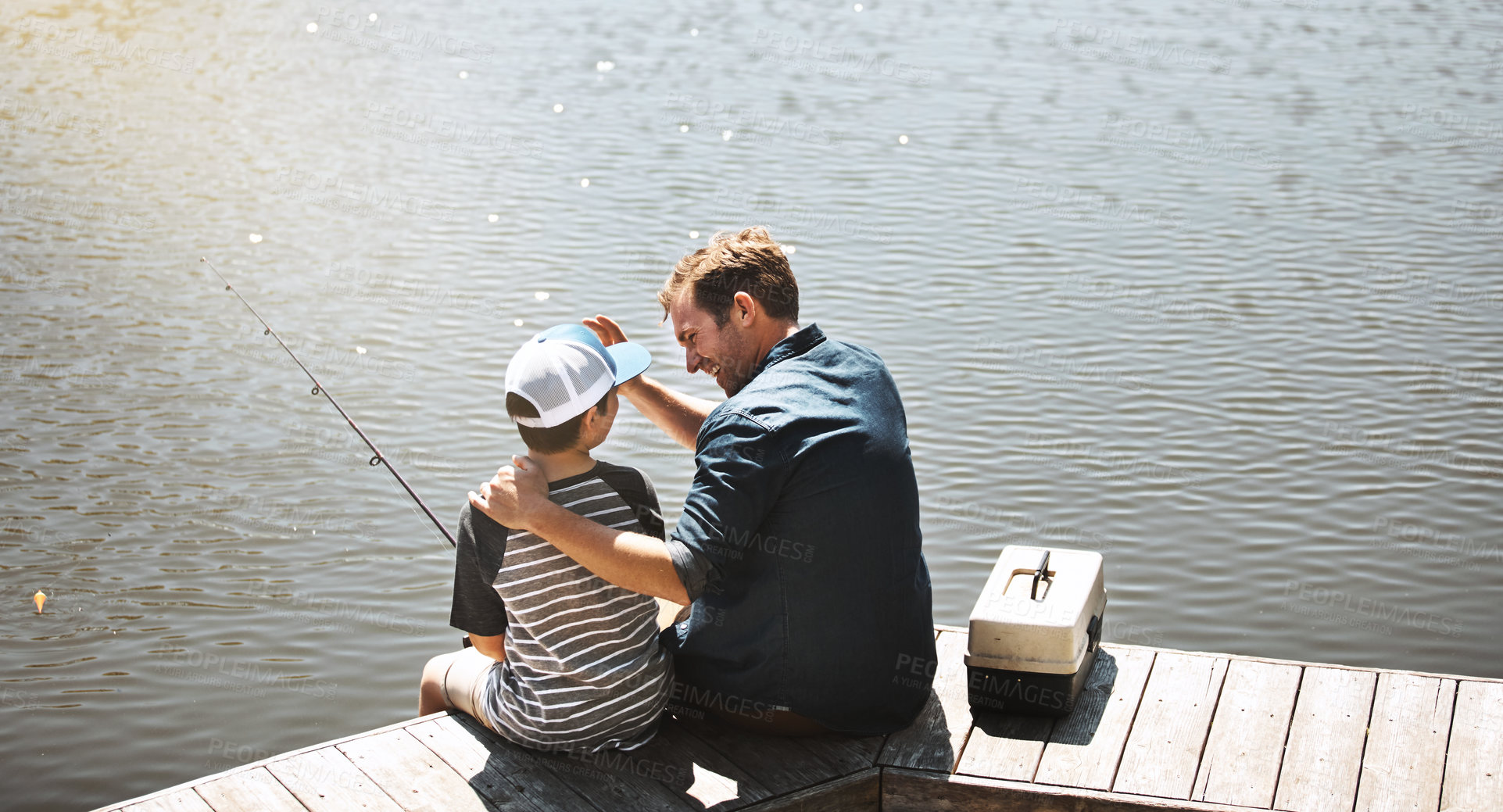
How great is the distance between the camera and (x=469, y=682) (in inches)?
117

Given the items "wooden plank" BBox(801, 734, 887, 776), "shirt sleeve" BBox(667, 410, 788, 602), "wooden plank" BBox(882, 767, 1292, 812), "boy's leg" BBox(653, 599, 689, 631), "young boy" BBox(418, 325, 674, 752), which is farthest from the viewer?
"boy's leg" BBox(653, 599, 689, 631)

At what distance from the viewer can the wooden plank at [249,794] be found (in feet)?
8.94

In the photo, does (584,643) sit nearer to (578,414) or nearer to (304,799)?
(578,414)

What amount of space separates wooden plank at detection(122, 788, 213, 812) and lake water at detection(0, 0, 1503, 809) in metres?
1.30

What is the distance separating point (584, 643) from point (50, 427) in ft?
14.5

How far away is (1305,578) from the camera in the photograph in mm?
4855

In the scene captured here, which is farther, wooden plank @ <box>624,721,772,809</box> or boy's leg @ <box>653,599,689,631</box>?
boy's leg @ <box>653,599,689,631</box>

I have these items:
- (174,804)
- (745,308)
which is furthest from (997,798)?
(174,804)

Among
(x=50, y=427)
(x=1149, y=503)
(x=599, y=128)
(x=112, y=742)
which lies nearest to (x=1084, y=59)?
(x=599, y=128)

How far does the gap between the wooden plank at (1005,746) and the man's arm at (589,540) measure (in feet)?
2.43

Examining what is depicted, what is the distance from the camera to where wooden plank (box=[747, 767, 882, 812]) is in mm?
2672

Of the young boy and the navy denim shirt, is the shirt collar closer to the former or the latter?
the navy denim shirt

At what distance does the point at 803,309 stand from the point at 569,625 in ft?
16.2

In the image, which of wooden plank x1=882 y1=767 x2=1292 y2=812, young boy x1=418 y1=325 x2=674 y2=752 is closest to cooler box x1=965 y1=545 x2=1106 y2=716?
wooden plank x1=882 y1=767 x2=1292 y2=812
